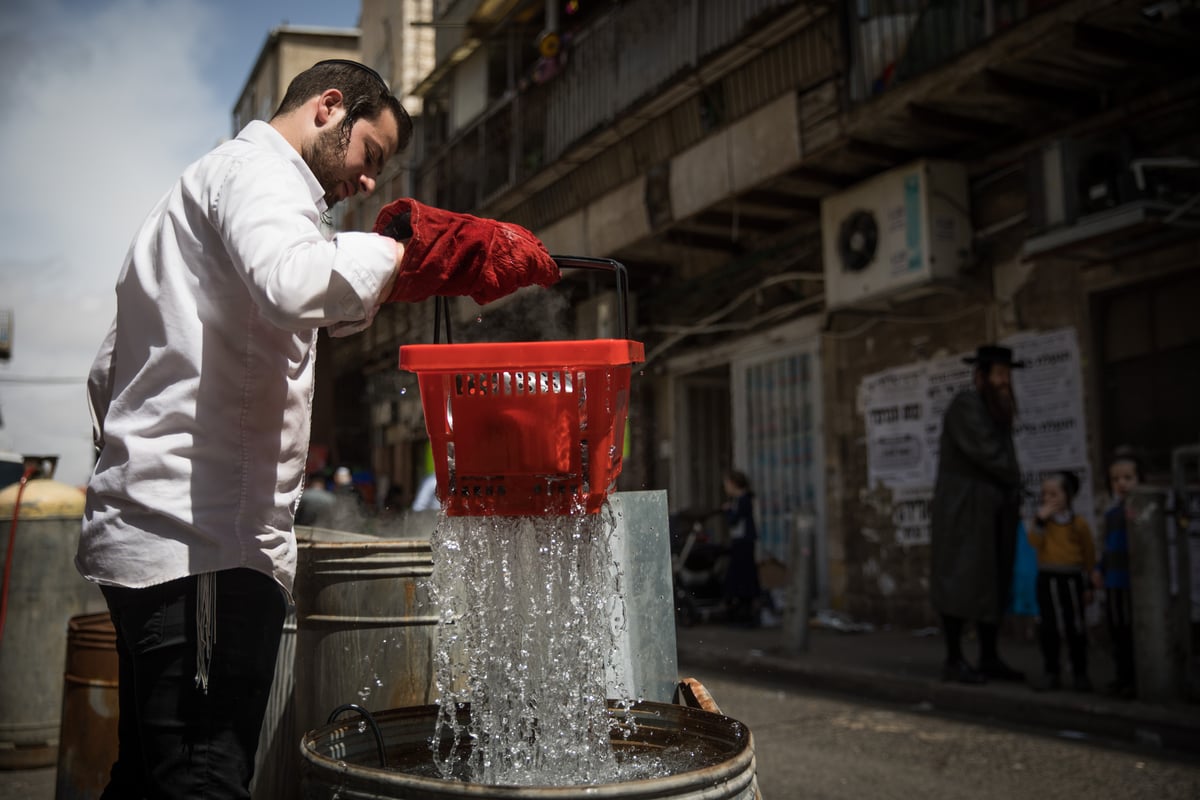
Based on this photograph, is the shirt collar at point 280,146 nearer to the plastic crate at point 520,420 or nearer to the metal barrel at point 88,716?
the plastic crate at point 520,420

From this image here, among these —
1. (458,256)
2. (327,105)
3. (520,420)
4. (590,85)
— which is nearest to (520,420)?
(520,420)

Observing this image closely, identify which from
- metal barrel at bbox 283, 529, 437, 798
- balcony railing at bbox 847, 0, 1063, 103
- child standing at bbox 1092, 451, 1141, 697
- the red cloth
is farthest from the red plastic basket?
balcony railing at bbox 847, 0, 1063, 103

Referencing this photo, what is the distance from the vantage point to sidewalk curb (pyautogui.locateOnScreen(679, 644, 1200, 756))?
5.77 m

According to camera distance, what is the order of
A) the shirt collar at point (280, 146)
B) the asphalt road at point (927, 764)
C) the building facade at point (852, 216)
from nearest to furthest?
1. the shirt collar at point (280, 146)
2. the asphalt road at point (927, 764)
3. the building facade at point (852, 216)

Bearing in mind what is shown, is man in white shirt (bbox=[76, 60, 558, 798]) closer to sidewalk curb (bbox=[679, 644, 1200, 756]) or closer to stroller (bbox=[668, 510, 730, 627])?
sidewalk curb (bbox=[679, 644, 1200, 756])

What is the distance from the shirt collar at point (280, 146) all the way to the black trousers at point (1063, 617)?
20.7 ft

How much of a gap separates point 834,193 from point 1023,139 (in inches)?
88.4

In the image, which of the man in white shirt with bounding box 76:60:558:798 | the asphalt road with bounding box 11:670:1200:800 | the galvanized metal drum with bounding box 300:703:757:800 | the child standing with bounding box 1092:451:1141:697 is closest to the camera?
the galvanized metal drum with bounding box 300:703:757:800

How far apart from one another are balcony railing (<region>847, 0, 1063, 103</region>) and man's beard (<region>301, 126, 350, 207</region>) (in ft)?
26.8

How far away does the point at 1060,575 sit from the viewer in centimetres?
706

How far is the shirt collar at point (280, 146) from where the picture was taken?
1979 millimetres

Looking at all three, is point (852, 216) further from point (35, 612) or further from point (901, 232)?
point (35, 612)

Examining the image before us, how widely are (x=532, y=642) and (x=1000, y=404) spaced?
5.92m

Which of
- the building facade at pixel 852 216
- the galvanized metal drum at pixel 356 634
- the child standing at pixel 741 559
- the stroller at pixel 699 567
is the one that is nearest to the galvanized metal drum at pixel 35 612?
the building facade at pixel 852 216
